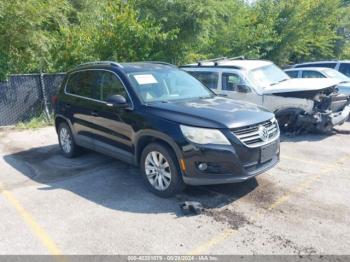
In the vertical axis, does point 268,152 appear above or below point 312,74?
below

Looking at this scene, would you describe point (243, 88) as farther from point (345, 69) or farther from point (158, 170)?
point (345, 69)

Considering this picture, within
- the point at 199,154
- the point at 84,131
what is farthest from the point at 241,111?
the point at 84,131

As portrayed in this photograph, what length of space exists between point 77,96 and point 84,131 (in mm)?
656

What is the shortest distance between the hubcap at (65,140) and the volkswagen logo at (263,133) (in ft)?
12.4

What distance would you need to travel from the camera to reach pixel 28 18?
909cm

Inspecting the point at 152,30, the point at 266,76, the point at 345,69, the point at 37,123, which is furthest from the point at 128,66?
the point at 345,69

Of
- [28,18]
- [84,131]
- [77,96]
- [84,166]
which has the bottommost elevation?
[84,166]

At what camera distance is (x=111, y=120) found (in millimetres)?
5449

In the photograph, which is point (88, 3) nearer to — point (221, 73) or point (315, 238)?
point (221, 73)

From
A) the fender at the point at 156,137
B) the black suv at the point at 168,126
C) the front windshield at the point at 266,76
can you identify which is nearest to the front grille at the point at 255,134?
the black suv at the point at 168,126

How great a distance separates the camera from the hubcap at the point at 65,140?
682cm

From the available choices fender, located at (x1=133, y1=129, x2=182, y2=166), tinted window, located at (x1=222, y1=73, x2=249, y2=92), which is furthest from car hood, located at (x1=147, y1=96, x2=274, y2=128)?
tinted window, located at (x1=222, y1=73, x2=249, y2=92)

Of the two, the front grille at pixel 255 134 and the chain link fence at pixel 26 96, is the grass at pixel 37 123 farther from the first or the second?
the front grille at pixel 255 134

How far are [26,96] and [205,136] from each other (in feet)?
24.5
